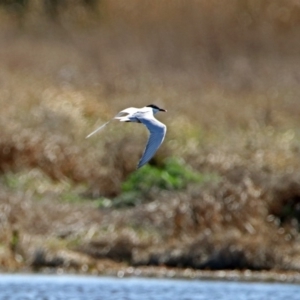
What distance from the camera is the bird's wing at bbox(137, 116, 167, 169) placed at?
9812 millimetres

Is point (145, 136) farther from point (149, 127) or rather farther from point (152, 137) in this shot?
point (152, 137)

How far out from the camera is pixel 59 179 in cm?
1773

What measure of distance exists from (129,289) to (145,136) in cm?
508

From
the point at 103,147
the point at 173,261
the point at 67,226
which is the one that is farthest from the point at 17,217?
the point at 103,147

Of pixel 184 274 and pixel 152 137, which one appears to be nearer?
pixel 152 137

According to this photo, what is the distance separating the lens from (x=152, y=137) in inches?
402

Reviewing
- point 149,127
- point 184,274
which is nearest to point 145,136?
point 184,274

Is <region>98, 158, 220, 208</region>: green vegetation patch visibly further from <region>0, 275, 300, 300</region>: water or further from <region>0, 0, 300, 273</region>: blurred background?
<region>0, 275, 300, 300</region>: water

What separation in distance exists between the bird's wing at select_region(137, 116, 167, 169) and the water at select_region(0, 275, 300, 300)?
283 cm

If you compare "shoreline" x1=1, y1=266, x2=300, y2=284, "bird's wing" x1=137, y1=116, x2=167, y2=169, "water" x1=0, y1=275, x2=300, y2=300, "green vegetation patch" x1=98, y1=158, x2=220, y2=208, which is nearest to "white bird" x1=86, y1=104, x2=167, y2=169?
"bird's wing" x1=137, y1=116, x2=167, y2=169

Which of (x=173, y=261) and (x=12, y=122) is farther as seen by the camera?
(x=12, y=122)

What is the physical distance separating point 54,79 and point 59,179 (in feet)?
18.3

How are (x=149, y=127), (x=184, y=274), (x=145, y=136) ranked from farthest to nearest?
(x=145, y=136) → (x=184, y=274) → (x=149, y=127)

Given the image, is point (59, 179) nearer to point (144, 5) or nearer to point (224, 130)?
point (224, 130)
